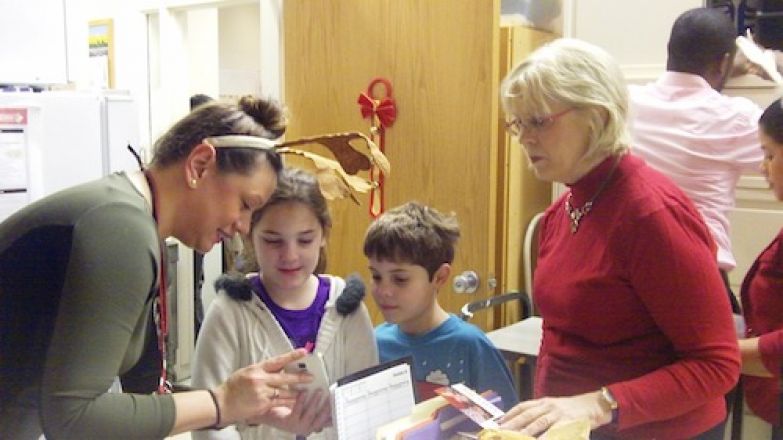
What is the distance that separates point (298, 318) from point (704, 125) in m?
1.21

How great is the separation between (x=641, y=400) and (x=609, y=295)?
166 mm

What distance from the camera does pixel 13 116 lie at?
2193mm

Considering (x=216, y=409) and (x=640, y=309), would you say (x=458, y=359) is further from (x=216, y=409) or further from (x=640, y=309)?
(x=216, y=409)

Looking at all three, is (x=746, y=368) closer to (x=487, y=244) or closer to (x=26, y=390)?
(x=487, y=244)

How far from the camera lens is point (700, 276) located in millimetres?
1115

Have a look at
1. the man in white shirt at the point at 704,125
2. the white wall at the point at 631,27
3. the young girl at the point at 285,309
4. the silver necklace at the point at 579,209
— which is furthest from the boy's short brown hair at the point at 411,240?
the white wall at the point at 631,27

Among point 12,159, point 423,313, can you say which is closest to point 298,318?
point 423,313

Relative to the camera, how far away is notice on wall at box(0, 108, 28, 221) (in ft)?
7.16

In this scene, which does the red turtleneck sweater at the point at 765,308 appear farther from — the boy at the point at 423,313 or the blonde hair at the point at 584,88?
the blonde hair at the point at 584,88

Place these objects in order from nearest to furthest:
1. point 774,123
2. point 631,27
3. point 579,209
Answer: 1. point 579,209
2. point 774,123
3. point 631,27

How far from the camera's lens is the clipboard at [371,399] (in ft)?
3.41

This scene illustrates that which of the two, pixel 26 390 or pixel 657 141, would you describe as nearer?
pixel 26 390

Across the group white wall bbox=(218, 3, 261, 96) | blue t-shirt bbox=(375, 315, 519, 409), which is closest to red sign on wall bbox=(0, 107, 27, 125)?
blue t-shirt bbox=(375, 315, 519, 409)

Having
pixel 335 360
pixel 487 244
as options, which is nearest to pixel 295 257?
pixel 335 360
